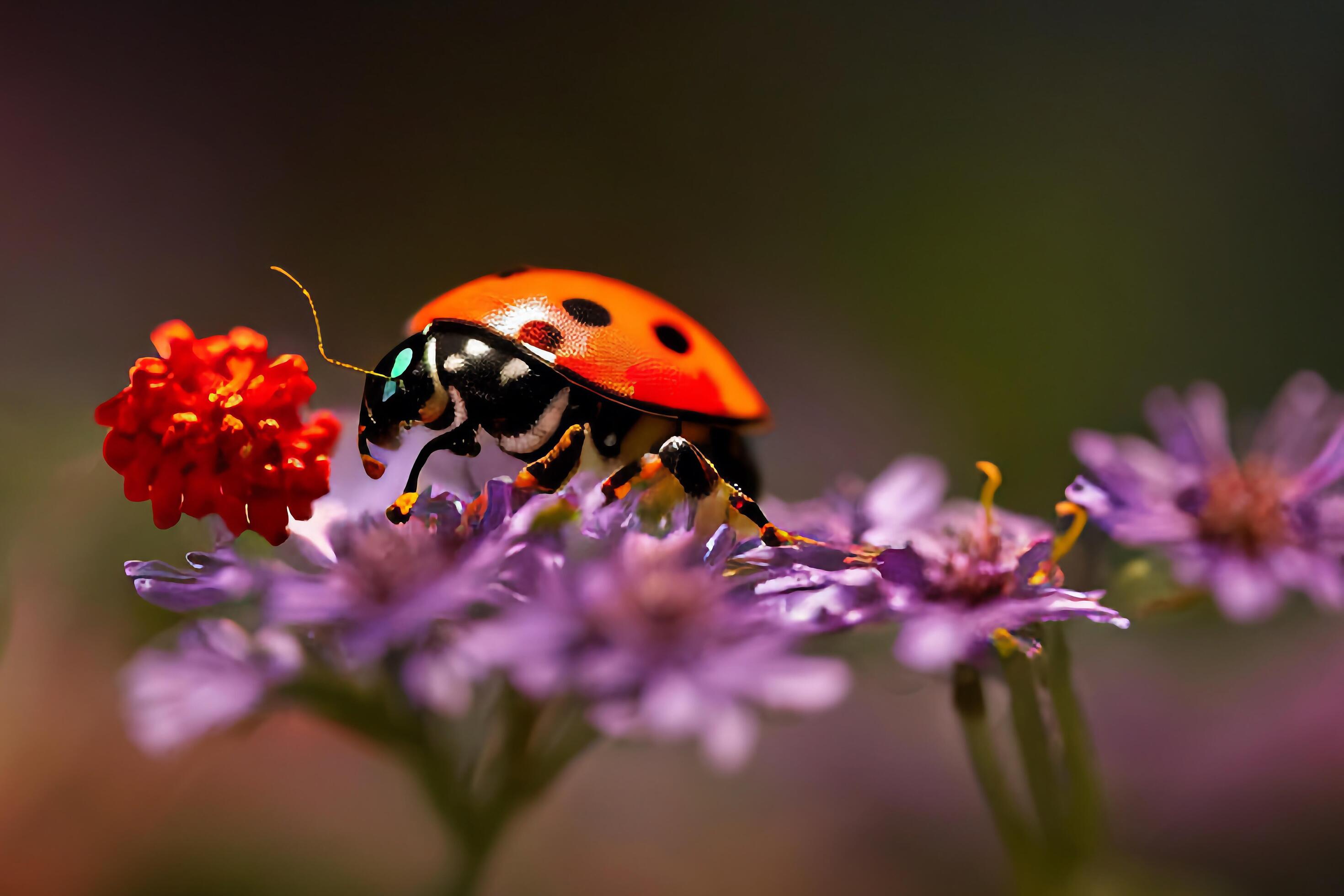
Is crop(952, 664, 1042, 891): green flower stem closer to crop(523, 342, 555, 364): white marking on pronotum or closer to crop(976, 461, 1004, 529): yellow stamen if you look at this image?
crop(976, 461, 1004, 529): yellow stamen

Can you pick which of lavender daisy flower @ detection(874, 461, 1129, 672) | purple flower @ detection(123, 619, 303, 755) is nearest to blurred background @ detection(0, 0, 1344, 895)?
lavender daisy flower @ detection(874, 461, 1129, 672)

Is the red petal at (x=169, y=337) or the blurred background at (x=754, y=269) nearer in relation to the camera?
the red petal at (x=169, y=337)

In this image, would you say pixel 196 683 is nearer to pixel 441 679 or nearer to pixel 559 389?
pixel 441 679

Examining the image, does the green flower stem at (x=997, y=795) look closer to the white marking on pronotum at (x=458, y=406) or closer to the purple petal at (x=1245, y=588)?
the purple petal at (x=1245, y=588)

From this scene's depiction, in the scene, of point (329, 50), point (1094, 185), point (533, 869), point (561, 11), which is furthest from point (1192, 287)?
point (329, 50)

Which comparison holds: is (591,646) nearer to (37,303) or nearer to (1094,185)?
(37,303)

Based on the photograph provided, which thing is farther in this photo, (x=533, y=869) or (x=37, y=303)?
(x=37, y=303)

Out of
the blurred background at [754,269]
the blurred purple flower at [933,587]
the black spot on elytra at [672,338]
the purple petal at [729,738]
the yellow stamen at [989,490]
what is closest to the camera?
the purple petal at [729,738]

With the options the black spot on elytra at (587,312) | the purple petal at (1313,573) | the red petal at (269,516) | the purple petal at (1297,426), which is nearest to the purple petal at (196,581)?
the red petal at (269,516)
